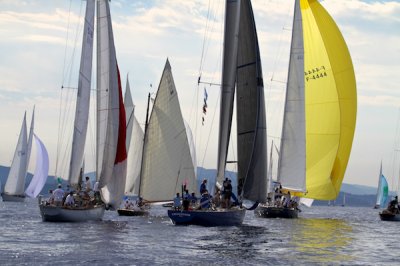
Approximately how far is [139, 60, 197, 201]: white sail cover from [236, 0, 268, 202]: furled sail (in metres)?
13.0

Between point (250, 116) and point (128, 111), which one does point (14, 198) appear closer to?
point (128, 111)

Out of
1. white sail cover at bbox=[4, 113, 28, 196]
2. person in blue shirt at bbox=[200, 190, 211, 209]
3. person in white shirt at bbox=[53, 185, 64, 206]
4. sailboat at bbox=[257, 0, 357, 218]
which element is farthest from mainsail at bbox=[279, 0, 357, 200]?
white sail cover at bbox=[4, 113, 28, 196]

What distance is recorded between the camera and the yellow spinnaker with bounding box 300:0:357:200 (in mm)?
57281

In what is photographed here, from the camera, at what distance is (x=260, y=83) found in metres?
42.7

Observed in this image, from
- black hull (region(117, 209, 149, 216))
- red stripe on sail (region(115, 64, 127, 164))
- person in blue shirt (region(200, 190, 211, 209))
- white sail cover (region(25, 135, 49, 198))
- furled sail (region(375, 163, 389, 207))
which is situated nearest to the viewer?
person in blue shirt (region(200, 190, 211, 209))

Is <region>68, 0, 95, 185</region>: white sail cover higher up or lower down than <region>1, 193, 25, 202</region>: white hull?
higher up

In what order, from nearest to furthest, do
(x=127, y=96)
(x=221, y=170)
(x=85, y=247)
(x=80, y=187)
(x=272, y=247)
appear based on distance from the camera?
(x=85, y=247) → (x=272, y=247) → (x=221, y=170) → (x=80, y=187) → (x=127, y=96)

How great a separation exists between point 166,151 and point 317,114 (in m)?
11.7

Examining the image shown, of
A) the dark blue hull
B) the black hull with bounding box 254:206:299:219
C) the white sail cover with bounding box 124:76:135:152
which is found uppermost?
the white sail cover with bounding box 124:76:135:152

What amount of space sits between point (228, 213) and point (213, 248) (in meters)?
8.26

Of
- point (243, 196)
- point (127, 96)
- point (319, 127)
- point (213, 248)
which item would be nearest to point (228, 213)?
point (243, 196)

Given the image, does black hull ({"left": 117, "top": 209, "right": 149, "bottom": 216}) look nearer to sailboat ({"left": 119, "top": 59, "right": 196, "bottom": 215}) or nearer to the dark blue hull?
sailboat ({"left": 119, "top": 59, "right": 196, "bottom": 215})

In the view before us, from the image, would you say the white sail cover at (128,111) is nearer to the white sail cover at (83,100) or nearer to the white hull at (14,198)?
the white sail cover at (83,100)

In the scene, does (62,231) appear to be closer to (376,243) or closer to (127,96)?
(376,243)
